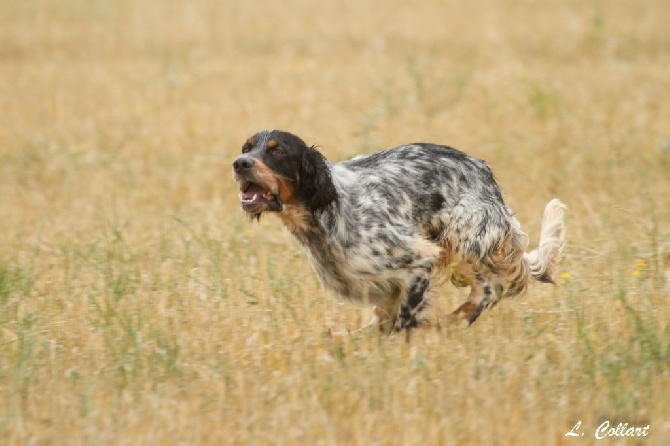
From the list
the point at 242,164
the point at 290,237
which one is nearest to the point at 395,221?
the point at 242,164

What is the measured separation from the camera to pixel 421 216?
585cm

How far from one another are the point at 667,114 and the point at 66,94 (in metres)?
6.73

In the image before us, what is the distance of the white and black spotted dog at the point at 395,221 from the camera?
5.42 metres

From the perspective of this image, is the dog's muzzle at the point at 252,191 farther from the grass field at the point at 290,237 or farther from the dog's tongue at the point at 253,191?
the grass field at the point at 290,237

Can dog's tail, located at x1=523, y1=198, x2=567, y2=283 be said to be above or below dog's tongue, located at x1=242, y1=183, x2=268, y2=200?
below

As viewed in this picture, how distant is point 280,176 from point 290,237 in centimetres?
241

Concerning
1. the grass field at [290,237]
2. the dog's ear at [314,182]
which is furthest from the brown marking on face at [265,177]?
the grass field at [290,237]

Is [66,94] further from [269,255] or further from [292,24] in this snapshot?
[269,255]

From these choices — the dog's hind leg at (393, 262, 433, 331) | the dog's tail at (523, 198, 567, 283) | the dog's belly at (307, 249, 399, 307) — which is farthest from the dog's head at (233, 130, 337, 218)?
the dog's tail at (523, 198, 567, 283)

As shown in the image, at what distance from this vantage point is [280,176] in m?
5.37

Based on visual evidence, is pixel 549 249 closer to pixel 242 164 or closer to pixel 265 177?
pixel 265 177

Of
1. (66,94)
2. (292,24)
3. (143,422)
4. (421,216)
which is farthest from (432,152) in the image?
(292,24)

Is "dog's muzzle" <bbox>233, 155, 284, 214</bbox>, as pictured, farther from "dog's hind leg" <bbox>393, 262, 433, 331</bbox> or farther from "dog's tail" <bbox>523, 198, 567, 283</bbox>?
"dog's tail" <bbox>523, 198, 567, 283</bbox>

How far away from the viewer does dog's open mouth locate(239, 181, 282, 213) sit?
5234 millimetres
